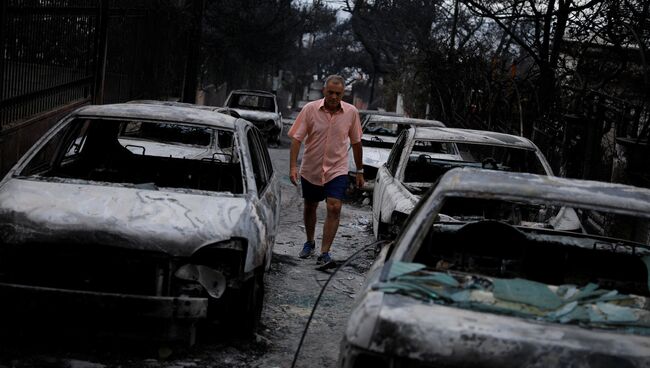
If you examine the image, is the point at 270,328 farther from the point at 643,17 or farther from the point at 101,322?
the point at 643,17

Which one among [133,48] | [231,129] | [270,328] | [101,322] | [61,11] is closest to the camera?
[101,322]

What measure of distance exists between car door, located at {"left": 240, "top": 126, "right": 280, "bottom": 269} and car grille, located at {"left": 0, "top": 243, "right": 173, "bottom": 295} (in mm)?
844

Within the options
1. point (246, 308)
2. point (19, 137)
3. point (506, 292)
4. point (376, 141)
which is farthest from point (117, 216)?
point (376, 141)

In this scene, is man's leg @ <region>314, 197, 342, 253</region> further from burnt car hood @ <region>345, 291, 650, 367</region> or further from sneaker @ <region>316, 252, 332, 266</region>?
burnt car hood @ <region>345, 291, 650, 367</region>

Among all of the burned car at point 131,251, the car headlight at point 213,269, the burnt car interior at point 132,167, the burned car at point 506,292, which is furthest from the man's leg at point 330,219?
the car headlight at point 213,269

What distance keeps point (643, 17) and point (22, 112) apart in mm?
7247

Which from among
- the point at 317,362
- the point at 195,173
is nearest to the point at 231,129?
the point at 195,173

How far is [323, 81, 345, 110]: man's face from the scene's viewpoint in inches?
309

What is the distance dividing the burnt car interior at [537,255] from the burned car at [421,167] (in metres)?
1.95

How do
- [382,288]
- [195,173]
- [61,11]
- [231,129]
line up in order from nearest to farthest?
[382,288]
[231,129]
[195,173]
[61,11]

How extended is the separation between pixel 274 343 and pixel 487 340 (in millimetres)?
2460

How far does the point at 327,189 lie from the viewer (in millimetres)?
8047

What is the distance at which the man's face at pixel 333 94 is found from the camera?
7.86 metres

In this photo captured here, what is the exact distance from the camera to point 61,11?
35.1 ft
